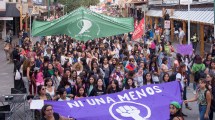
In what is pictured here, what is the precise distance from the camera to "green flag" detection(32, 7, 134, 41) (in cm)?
Answer: 1608

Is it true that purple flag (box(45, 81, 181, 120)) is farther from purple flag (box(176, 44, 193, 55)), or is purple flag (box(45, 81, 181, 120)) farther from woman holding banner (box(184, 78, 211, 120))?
purple flag (box(176, 44, 193, 55))

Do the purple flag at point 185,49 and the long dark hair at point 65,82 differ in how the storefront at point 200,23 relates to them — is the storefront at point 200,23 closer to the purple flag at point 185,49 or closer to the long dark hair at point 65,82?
the purple flag at point 185,49

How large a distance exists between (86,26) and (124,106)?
7.30 meters

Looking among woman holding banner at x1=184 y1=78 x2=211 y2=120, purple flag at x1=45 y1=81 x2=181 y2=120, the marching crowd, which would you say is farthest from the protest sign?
purple flag at x1=45 y1=81 x2=181 y2=120

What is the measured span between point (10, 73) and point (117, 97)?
13880mm

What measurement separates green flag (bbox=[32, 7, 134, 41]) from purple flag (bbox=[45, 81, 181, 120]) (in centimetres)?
661

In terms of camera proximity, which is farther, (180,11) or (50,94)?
(180,11)

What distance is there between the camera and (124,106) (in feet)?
30.1

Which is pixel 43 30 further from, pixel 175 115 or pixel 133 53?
pixel 175 115

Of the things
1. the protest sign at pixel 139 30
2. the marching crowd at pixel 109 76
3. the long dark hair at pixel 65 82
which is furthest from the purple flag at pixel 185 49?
the protest sign at pixel 139 30

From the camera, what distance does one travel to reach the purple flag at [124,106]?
28.8 ft

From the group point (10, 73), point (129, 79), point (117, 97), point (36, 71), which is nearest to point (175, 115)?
point (117, 97)

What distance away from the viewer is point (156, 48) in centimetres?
2364

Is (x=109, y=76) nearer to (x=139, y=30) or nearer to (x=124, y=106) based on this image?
(x=124, y=106)
